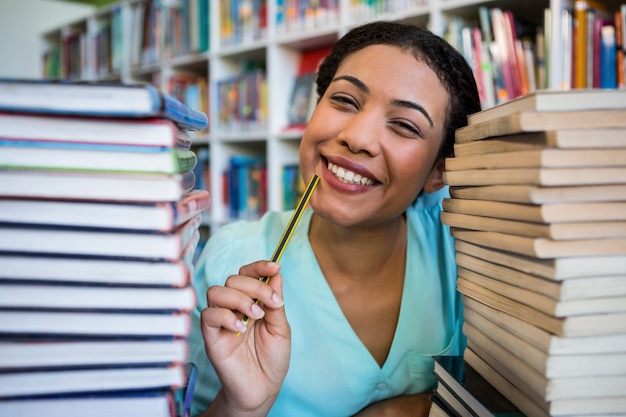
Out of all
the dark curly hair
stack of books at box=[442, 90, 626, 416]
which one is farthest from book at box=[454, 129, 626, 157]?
the dark curly hair

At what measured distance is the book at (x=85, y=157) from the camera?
0.51 m

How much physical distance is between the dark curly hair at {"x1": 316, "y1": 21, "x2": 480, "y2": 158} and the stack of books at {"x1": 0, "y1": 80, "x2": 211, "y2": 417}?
63 cm

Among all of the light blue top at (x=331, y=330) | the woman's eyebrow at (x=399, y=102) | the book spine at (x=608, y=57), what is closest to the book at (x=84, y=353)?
the light blue top at (x=331, y=330)

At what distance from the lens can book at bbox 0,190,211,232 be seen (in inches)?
20.1

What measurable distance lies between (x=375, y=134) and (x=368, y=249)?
289 mm

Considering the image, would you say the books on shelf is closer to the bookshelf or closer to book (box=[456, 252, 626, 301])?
book (box=[456, 252, 626, 301])

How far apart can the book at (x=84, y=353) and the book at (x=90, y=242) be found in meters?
0.08

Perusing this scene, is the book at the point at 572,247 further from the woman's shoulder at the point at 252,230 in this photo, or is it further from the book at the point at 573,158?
the woman's shoulder at the point at 252,230

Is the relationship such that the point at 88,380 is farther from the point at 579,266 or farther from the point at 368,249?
the point at 368,249

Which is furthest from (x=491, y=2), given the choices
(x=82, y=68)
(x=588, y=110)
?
(x=82, y=68)

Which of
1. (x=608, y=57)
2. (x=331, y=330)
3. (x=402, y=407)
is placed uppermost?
(x=608, y=57)

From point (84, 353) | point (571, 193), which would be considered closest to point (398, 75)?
point (571, 193)

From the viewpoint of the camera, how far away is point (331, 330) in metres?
1.09

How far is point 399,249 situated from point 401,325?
198mm
